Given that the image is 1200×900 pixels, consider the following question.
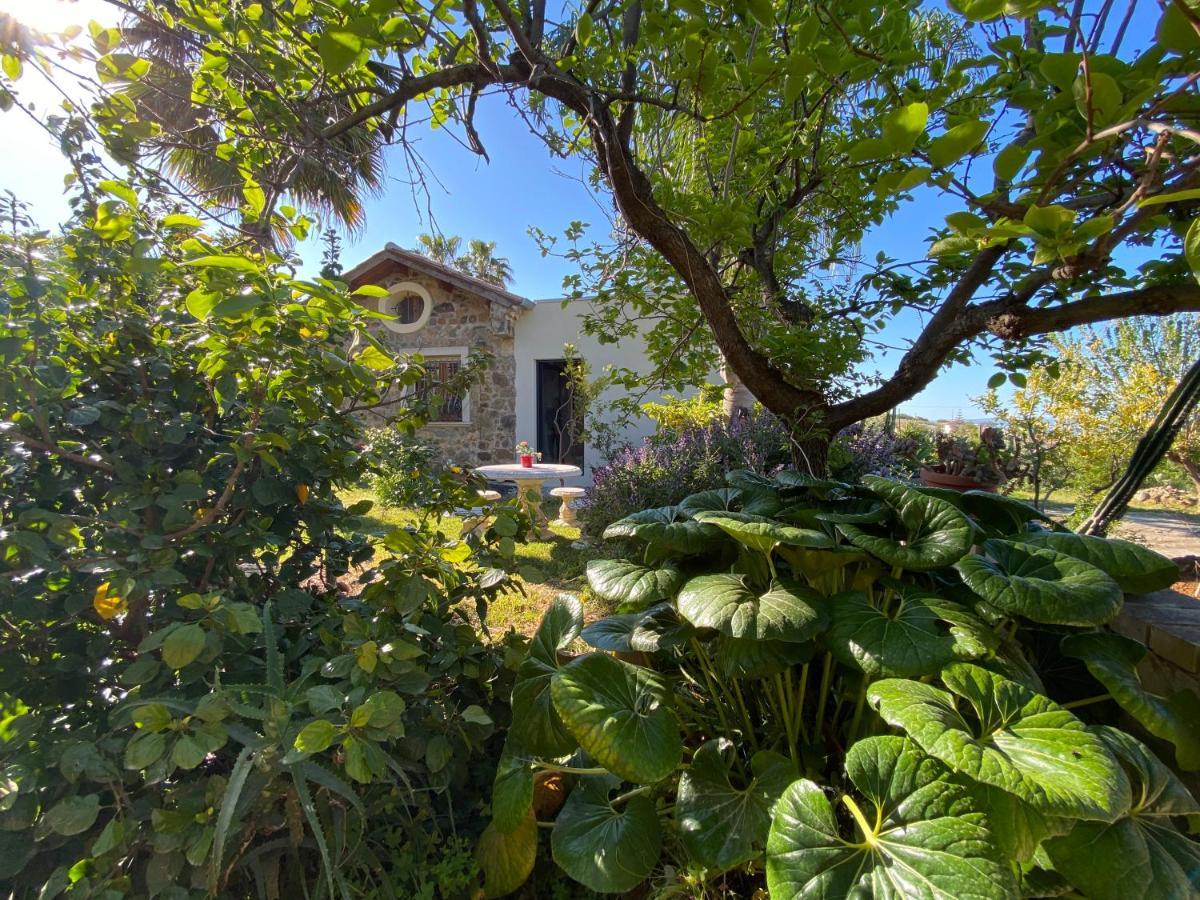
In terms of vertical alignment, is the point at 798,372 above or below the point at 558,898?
above

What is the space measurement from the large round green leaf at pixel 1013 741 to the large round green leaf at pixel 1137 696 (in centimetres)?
19

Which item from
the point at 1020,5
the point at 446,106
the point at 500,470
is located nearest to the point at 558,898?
the point at 1020,5

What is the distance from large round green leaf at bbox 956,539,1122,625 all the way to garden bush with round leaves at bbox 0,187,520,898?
1.02m

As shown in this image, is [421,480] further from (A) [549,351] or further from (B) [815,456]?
(A) [549,351]

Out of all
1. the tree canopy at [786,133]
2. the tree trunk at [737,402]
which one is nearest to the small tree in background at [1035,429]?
the tree trunk at [737,402]

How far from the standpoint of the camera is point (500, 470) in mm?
5465

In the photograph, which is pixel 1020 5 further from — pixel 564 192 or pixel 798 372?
pixel 564 192

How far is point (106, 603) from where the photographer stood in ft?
2.85

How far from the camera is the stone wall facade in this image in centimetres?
841

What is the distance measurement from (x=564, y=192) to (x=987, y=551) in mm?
2595

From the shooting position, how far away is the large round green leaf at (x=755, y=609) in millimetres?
919

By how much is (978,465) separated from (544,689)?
4859mm

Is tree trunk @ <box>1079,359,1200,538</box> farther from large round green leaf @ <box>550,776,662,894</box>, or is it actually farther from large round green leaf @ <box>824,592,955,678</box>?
large round green leaf @ <box>550,776,662,894</box>

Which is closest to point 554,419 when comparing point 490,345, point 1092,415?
→ point 490,345
